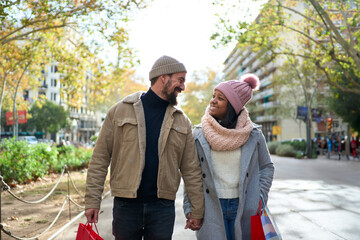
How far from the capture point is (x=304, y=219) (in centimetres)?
634

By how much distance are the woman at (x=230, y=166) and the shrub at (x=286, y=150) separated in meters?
30.3

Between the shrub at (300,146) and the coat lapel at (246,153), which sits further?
the shrub at (300,146)

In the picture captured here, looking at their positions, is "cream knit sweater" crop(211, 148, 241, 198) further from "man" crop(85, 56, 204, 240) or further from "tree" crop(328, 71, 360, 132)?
"tree" crop(328, 71, 360, 132)

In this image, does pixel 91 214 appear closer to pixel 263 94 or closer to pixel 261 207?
pixel 261 207

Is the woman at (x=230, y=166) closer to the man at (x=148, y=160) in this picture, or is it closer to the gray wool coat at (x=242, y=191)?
the gray wool coat at (x=242, y=191)

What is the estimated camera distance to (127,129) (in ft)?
8.51

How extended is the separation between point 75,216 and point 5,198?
302 cm

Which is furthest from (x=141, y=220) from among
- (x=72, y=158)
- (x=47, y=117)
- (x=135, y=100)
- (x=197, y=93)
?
(x=47, y=117)

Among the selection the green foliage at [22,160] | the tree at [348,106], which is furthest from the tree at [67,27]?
the tree at [348,106]

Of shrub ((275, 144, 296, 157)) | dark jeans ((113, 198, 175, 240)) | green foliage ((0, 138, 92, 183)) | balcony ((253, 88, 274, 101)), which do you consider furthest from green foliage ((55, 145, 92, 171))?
balcony ((253, 88, 274, 101))

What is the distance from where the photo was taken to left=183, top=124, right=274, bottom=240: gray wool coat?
8.96ft

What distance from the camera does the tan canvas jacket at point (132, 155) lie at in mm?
2529

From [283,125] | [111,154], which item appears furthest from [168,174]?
[283,125]

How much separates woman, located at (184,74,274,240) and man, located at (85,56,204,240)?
0.11 metres
